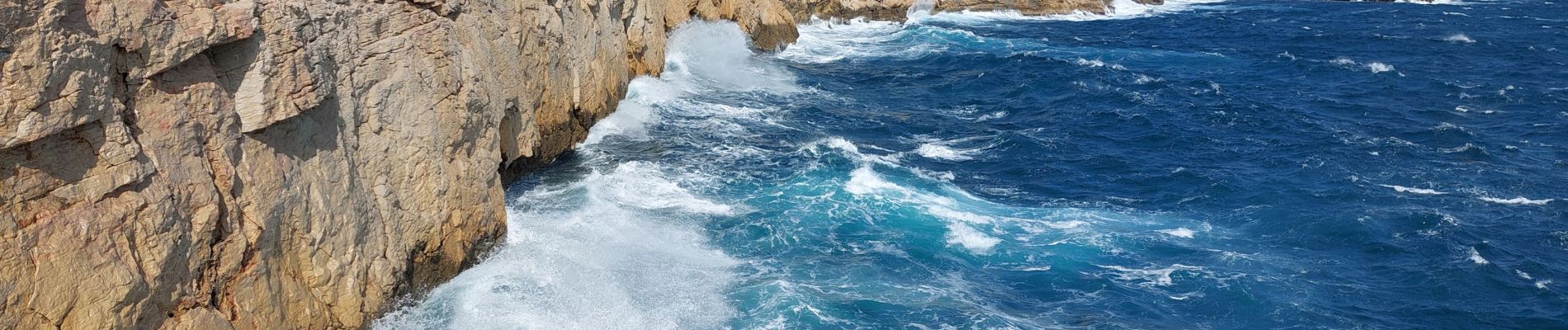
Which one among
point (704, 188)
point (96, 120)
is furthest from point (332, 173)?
point (704, 188)

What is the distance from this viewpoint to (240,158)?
17.4m

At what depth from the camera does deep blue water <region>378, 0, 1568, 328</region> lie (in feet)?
77.9

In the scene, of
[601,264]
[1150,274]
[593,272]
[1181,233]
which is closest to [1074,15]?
[1181,233]

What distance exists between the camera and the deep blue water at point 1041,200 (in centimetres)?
2375

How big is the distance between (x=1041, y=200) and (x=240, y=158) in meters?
20.7

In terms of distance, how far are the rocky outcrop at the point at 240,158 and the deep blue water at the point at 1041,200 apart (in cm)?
184

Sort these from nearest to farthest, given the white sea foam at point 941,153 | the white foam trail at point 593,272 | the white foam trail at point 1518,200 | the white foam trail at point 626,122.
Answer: the white foam trail at point 593,272 < the white foam trail at point 1518,200 < the white foam trail at point 626,122 < the white sea foam at point 941,153

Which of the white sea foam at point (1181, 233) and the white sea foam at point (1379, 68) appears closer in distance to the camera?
the white sea foam at point (1181, 233)

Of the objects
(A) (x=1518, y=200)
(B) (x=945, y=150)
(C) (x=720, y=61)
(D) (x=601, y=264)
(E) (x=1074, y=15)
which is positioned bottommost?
(E) (x=1074, y=15)

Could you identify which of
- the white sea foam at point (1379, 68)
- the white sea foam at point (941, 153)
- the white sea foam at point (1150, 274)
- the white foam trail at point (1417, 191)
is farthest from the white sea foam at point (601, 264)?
the white sea foam at point (1379, 68)

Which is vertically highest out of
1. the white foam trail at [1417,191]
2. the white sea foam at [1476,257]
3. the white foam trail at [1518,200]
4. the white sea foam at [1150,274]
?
the white sea foam at [1150,274]

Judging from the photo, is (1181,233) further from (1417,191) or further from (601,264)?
(601,264)

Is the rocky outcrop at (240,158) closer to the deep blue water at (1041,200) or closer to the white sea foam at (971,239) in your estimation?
the deep blue water at (1041,200)

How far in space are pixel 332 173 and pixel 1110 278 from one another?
52.8 ft
